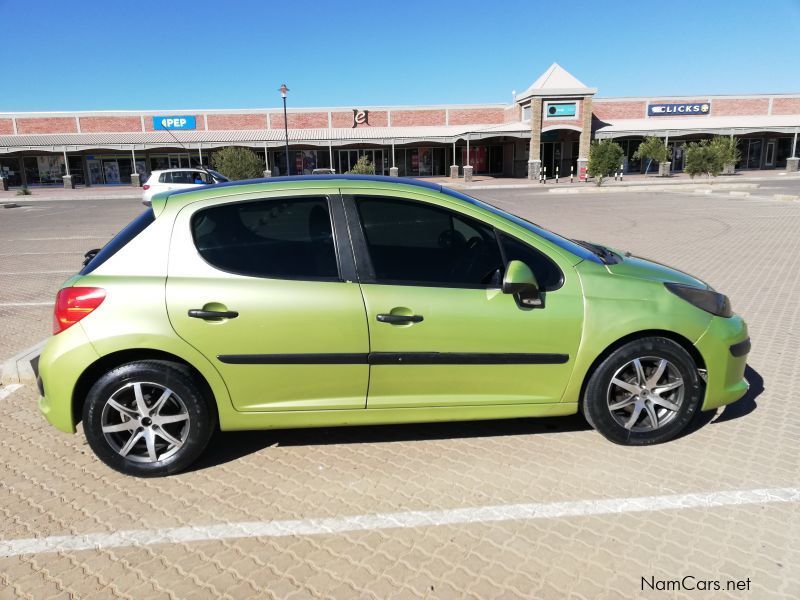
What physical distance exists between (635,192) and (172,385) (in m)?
28.3

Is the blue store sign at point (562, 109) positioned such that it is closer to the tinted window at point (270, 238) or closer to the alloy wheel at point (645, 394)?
the alloy wheel at point (645, 394)

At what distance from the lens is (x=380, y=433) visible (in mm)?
3896

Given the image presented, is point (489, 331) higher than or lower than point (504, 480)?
higher

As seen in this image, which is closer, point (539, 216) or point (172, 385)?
point (172, 385)

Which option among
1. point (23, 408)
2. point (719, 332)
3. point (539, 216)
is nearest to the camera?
point (719, 332)

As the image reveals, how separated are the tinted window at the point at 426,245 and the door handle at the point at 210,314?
0.84 metres

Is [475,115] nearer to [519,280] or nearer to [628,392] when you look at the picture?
[628,392]

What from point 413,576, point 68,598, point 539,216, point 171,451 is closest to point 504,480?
point 413,576

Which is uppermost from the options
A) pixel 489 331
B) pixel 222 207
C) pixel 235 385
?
pixel 222 207

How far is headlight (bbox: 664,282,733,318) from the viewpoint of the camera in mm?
3584

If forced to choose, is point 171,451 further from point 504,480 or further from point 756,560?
point 756,560

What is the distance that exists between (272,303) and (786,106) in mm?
57225

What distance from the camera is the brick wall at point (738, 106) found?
47.4m

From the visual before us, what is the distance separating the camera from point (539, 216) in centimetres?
1772
